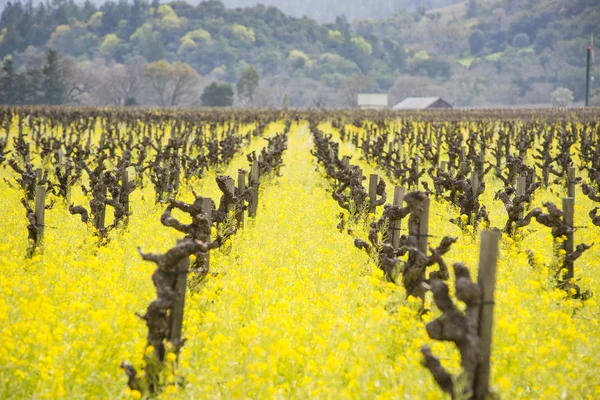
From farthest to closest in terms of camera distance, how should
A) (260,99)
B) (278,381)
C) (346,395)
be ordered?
(260,99) < (278,381) < (346,395)

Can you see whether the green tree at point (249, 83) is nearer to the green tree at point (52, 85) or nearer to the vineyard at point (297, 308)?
the green tree at point (52, 85)

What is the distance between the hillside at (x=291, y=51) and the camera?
148125 millimetres

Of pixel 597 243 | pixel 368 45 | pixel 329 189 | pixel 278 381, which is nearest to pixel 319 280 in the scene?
pixel 278 381

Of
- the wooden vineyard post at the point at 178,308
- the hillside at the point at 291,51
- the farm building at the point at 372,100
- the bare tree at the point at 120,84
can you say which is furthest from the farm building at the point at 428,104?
the wooden vineyard post at the point at 178,308

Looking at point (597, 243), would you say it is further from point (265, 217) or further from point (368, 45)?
point (368, 45)

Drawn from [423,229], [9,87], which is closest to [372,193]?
[423,229]

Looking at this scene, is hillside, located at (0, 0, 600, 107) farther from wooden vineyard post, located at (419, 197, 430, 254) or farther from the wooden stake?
wooden vineyard post, located at (419, 197, 430, 254)

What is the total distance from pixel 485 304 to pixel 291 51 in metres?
168

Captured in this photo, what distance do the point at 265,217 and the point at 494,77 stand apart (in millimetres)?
158141

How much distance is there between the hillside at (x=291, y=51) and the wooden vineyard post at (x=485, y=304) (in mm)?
129130

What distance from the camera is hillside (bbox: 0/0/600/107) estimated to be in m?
148

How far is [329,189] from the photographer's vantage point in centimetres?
1705

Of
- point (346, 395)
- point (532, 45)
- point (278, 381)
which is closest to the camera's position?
point (346, 395)

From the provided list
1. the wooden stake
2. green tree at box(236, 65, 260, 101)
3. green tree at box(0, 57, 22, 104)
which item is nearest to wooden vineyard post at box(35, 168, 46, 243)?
the wooden stake
